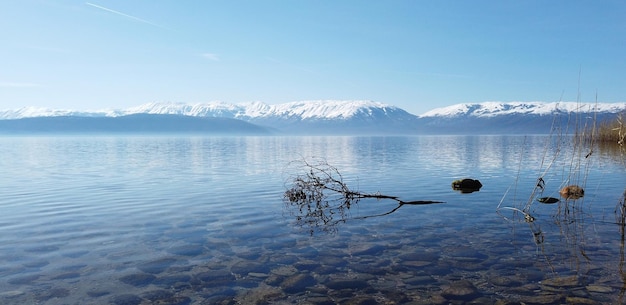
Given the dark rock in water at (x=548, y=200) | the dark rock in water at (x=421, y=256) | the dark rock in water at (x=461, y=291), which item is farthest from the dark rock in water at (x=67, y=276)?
the dark rock in water at (x=548, y=200)

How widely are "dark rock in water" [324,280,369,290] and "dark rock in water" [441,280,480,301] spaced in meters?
1.84

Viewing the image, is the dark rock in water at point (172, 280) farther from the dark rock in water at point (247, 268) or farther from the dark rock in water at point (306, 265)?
the dark rock in water at point (306, 265)

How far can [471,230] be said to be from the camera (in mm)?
16484

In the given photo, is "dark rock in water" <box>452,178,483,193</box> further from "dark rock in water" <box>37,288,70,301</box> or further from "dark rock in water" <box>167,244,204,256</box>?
"dark rock in water" <box>37,288,70,301</box>

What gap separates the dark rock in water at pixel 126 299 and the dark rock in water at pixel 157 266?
1.67m

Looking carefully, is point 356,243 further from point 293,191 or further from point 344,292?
point 293,191

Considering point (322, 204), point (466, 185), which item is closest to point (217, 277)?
point (322, 204)

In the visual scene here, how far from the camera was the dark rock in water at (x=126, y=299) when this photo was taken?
997 centimetres

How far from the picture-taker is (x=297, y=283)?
11.1 m

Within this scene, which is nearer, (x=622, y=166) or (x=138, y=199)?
(x=138, y=199)

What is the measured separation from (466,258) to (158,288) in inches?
321

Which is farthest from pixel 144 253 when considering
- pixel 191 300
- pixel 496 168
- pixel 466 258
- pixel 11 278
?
pixel 496 168

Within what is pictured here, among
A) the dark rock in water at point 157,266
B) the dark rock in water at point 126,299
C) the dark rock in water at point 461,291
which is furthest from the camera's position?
the dark rock in water at point 157,266

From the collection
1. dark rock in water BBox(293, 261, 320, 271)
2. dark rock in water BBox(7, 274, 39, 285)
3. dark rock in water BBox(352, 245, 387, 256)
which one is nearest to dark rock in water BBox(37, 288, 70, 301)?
dark rock in water BBox(7, 274, 39, 285)
